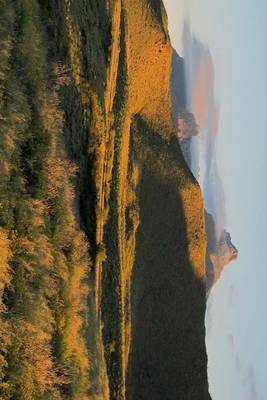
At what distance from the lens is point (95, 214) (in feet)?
57.2

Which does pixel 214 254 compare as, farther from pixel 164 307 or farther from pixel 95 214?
pixel 95 214

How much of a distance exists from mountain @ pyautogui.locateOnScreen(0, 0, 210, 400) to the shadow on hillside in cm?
10

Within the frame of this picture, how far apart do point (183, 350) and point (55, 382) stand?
17444mm

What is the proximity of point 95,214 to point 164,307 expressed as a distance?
11.6m

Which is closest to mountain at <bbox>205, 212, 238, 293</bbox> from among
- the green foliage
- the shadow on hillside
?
the shadow on hillside

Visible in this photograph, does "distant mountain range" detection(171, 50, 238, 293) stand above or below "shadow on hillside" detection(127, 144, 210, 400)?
above

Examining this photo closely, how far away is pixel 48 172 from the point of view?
1311cm

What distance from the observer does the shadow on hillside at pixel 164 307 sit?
25.0 metres

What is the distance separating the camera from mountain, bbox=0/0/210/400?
12.0m

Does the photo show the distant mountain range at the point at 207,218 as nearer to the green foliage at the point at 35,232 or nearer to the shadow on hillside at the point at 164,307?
the shadow on hillside at the point at 164,307

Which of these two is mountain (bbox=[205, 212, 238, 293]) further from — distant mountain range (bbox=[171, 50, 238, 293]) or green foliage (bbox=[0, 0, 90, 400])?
green foliage (bbox=[0, 0, 90, 400])

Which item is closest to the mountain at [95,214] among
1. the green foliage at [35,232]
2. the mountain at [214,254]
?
the green foliage at [35,232]

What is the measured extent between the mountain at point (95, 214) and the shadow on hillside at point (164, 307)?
10 cm

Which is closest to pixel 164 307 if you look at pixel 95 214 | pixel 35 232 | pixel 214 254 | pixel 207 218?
pixel 95 214
